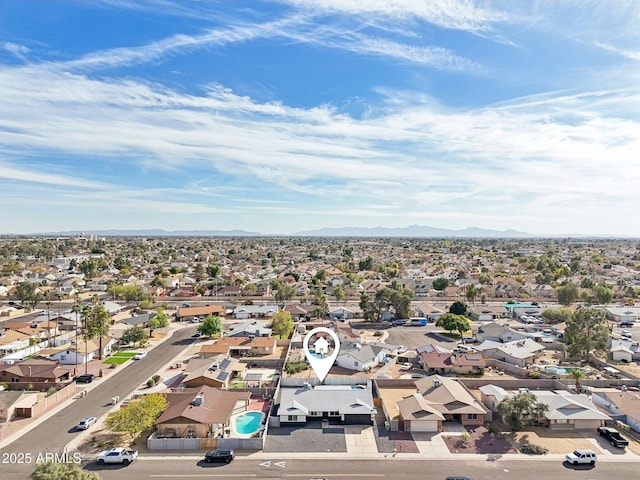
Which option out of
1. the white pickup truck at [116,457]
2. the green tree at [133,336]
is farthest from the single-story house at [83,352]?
the white pickup truck at [116,457]

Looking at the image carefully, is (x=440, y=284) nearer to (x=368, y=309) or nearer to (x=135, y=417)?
(x=368, y=309)

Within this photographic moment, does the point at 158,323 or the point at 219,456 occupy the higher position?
the point at 158,323

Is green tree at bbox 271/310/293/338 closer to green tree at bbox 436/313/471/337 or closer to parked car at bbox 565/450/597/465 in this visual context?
green tree at bbox 436/313/471/337

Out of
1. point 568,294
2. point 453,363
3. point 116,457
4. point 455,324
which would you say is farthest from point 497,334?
point 116,457

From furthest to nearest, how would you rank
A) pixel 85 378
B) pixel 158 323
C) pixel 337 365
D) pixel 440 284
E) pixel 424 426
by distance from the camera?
pixel 440 284
pixel 158 323
pixel 337 365
pixel 85 378
pixel 424 426

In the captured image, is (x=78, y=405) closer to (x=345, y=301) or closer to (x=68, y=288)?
(x=345, y=301)

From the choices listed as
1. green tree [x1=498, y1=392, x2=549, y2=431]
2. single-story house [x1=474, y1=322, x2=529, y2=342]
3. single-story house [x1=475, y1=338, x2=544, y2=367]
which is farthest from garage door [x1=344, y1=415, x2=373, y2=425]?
single-story house [x1=474, y1=322, x2=529, y2=342]
